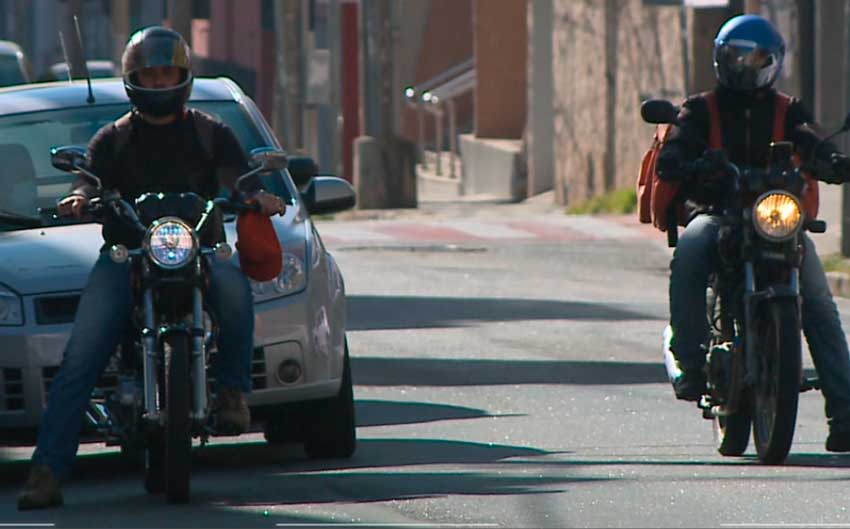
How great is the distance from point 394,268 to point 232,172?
38.4 feet

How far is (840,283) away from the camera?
17.4 metres

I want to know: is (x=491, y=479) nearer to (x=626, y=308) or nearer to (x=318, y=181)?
(x=318, y=181)

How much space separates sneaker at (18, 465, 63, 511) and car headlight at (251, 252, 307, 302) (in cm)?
132

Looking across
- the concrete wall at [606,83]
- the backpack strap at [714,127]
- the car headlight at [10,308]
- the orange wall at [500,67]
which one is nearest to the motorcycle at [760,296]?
the backpack strap at [714,127]

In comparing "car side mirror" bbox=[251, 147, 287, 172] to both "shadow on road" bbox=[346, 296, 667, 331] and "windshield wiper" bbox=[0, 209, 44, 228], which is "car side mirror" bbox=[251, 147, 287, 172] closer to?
"windshield wiper" bbox=[0, 209, 44, 228]

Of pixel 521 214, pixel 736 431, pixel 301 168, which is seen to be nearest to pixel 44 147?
pixel 301 168

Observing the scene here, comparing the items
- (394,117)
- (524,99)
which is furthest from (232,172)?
(524,99)

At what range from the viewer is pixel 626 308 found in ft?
54.7

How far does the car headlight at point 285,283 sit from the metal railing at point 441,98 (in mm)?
29674

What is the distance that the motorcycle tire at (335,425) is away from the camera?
923 cm

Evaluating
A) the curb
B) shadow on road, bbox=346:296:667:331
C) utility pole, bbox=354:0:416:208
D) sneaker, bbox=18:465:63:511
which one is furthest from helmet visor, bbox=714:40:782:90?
utility pole, bbox=354:0:416:208

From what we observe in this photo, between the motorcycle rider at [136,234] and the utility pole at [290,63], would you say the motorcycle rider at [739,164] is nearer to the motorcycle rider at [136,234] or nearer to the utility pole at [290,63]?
the motorcycle rider at [136,234]

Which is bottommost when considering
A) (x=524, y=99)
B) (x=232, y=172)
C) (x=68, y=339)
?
(x=524, y=99)

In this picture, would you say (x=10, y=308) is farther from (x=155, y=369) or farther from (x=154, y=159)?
(x=155, y=369)
